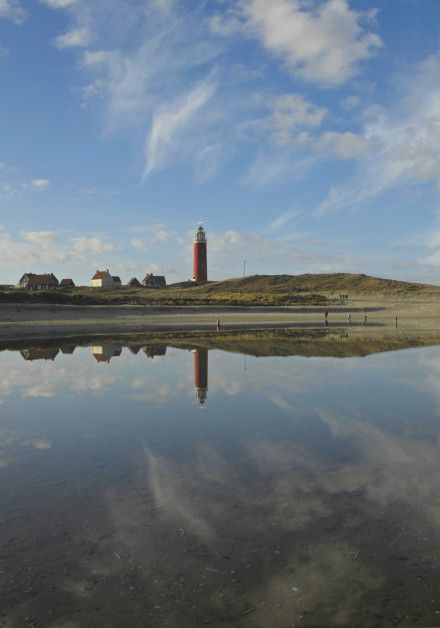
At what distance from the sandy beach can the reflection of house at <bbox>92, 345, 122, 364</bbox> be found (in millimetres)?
11656

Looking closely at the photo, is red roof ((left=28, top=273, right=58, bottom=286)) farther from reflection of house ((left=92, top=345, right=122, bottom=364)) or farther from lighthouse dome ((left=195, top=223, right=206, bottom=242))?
reflection of house ((left=92, top=345, right=122, bottom=364))

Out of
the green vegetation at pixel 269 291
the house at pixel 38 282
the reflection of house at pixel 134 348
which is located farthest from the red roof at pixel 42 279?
the reflection of house at pixel 134 348

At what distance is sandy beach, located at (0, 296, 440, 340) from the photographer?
4644 centimetres

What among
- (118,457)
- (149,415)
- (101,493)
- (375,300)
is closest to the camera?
(101,493)

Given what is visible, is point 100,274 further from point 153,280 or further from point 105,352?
point 105,352

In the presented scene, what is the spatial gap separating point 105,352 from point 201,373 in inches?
394

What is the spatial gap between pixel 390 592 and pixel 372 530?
1.30m

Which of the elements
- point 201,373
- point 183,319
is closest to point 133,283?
point 183,319

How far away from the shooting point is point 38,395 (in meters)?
15.6

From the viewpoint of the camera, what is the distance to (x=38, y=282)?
125m

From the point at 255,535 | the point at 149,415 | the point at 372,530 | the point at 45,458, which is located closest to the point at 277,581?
the point at 255,535

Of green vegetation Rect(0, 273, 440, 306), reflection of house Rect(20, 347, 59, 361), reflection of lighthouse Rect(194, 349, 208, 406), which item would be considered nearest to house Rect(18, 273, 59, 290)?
green vegetation Rect(0, 273, 440, 306)

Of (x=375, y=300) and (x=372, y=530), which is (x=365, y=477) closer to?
(x=372, y=530)

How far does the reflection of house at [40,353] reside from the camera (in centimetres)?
2578
